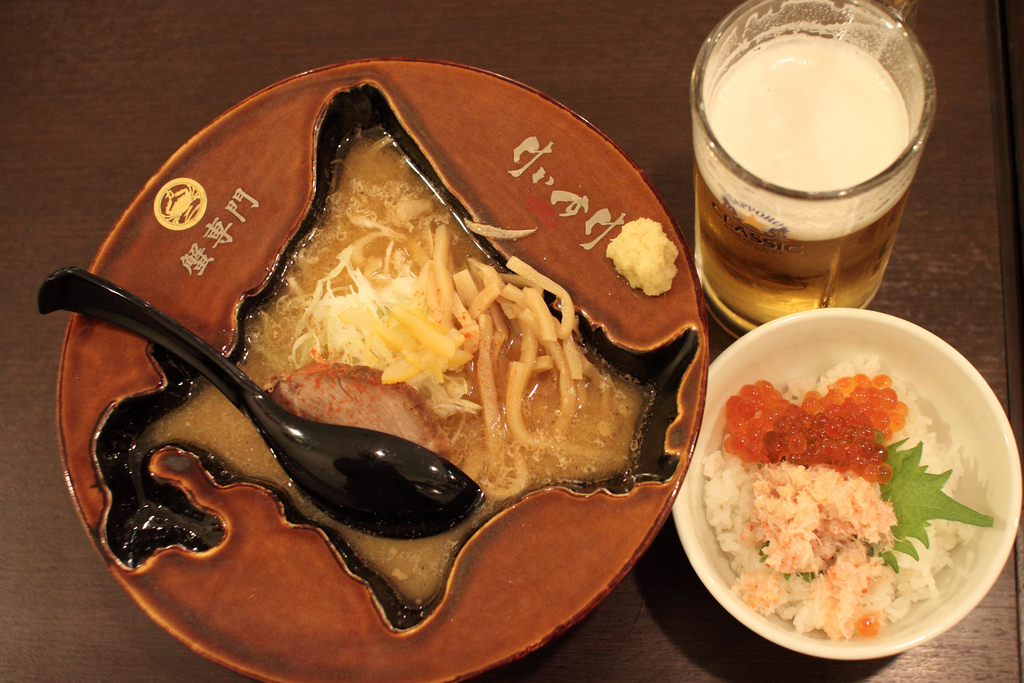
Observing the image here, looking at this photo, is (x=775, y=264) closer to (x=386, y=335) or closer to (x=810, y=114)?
(x=810, y=114)

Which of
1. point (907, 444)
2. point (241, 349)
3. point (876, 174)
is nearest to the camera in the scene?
point (876, 174)

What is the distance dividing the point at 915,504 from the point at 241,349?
1.33m

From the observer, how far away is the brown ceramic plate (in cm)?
120

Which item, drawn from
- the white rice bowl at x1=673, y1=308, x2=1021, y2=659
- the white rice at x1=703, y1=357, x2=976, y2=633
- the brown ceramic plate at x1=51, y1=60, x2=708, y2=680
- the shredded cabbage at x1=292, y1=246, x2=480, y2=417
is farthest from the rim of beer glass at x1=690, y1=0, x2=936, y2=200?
the shredded cabbage at x1=292, y1=246, x2=480, y2=417

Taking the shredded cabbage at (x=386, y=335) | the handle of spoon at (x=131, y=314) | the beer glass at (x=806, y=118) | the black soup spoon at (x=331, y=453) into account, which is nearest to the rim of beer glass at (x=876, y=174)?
the beer glass at (x=806, y=118)

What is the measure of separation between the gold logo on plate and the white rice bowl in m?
1.07

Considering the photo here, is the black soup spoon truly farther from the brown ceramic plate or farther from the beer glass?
the beer glass

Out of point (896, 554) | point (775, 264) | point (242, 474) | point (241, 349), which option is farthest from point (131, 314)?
point (896, 554)

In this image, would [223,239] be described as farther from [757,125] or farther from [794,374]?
[794,374]

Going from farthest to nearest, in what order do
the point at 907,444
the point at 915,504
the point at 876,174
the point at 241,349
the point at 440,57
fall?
1. the point at 440,57
2. the point at 241,349
3. the point at 907,444
4. the point at 915,504
5. the point at 876,174

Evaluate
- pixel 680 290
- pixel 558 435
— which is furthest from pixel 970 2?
pixel 558 435

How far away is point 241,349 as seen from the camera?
150 centimetres

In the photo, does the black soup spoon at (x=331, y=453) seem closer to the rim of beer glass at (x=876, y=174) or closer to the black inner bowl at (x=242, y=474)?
the black inner bowl at (x=242, y=474)

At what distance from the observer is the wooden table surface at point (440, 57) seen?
4.89ft
